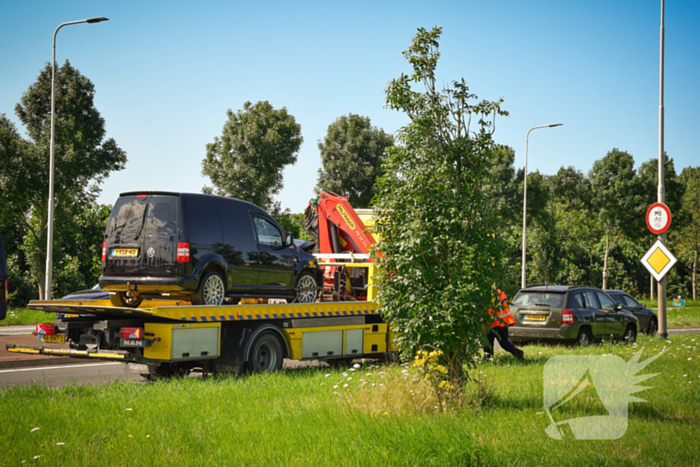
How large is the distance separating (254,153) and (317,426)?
85.4ft

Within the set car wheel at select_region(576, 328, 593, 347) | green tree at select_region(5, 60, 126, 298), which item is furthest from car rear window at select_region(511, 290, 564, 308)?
green tree at select_region(5, 60, 126, 298)

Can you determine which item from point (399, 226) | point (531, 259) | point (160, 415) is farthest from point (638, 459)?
point (531, 259)

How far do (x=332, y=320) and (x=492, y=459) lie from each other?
6339 millimetres

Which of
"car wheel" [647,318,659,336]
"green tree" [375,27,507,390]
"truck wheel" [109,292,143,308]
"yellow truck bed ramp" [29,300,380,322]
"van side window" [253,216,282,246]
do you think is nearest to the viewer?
"green tree" [375,27,507,390]

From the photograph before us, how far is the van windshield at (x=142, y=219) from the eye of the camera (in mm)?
9125

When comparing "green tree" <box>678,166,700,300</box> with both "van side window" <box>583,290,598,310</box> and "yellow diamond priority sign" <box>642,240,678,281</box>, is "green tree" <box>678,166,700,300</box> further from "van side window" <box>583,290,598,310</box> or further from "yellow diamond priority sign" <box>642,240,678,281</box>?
"yellow diamond priority sign" <box>642,240,678,281</box>

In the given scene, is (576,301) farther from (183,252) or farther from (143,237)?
(143,237)

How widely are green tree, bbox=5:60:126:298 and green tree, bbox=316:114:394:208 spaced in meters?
12.3

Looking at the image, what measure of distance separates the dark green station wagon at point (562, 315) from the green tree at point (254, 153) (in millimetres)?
18110

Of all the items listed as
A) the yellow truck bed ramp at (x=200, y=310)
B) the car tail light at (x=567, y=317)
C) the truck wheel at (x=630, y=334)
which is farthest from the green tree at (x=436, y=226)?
the truck wheel at (x=630, y=334)

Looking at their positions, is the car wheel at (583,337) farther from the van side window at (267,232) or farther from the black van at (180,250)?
the black van at (180,250)

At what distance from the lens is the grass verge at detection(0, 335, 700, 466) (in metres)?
5.19

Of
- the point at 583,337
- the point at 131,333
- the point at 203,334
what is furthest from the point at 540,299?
the point at 131,333

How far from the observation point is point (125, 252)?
9227mm
